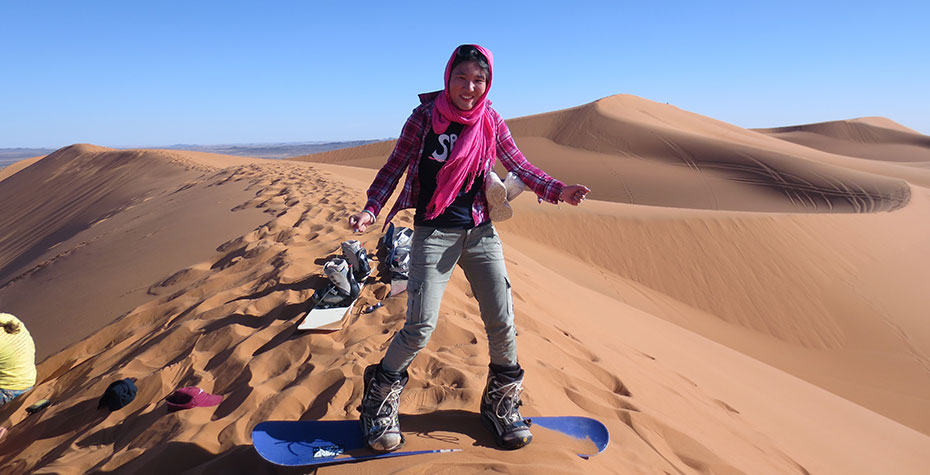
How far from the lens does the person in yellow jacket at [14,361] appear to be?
3.14 m

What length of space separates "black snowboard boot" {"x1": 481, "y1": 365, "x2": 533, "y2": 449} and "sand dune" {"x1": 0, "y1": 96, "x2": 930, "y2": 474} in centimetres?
7

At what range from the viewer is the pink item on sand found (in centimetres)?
247

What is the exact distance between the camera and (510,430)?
2.13 metres

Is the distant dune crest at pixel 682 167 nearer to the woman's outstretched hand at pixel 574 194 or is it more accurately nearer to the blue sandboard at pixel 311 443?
the woman's outstretched hand at pixel 574 194

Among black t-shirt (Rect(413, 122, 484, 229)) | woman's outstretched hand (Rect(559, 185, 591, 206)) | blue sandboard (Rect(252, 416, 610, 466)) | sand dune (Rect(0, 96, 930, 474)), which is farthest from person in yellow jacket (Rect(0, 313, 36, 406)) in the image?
woman's outstretched hand (Rect(559, 185, 591, 206))

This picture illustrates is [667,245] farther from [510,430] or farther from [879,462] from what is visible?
[510,430]

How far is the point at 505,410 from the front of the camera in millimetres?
2182

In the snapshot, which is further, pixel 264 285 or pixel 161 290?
pixel 161 290

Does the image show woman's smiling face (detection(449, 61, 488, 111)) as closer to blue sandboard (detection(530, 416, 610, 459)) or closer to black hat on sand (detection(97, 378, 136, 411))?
blue sandboard (detection(530, 416, 610, 459))

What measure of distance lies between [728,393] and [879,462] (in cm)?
105

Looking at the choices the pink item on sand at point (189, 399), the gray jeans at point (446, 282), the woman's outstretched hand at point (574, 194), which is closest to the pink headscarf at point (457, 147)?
the gray jeans at point (446, 282)

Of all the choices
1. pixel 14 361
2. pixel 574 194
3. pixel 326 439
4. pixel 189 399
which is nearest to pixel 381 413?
pixel 326 439

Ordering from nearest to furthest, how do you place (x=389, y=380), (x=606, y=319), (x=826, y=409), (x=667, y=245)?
(x=389, y=380)
(x=826, y=409)
(x=606, y=319)
(x=667, y=245)

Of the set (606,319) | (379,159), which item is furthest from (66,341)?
(379,159)
